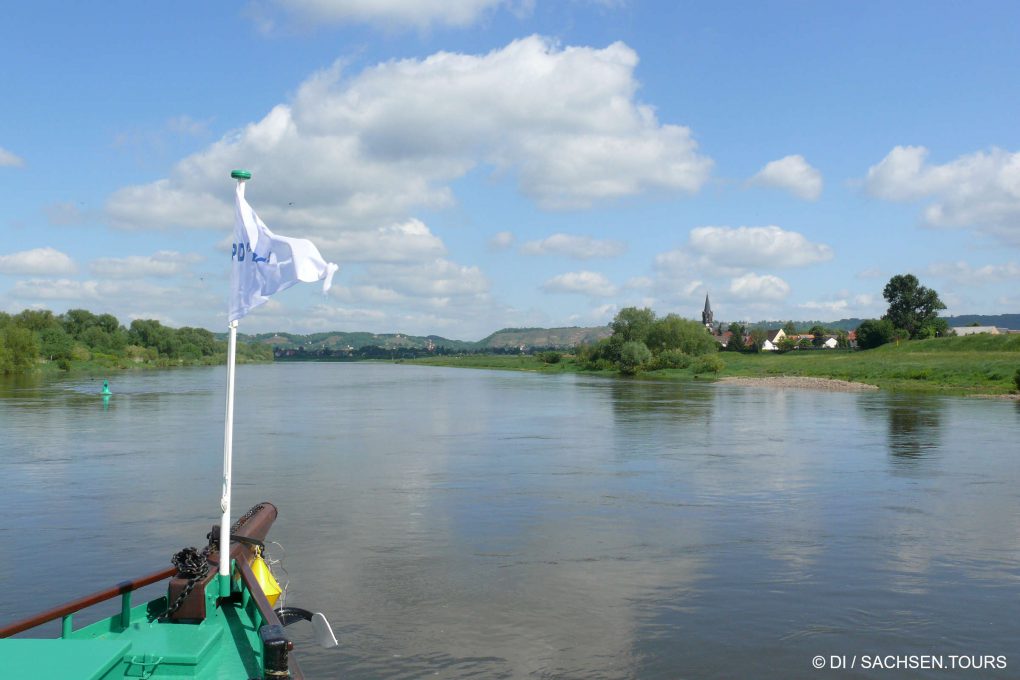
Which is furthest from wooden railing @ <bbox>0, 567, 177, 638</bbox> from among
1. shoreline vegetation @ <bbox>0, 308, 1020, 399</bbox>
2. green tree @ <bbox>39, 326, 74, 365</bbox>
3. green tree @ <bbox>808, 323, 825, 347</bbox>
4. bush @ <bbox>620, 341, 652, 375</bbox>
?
green tree @ <bbox>808, 323, 825, 347</bbox>

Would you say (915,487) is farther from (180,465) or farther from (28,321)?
(28,321)

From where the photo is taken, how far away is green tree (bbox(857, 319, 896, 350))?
13588cm

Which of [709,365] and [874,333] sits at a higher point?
[874,333]

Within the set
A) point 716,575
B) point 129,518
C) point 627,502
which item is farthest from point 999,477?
point 129,518

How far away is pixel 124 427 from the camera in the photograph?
37.3 metres

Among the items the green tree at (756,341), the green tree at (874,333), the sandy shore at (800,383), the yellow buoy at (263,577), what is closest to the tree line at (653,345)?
the sandy shore at (800,383)

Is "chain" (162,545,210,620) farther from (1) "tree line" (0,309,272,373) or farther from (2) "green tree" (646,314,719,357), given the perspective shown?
(2) "green tree" (646,314,719,357)

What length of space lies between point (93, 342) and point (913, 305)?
142328 mm

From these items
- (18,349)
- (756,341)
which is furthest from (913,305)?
(18,349)

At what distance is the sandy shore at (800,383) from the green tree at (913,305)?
6663 centimetres

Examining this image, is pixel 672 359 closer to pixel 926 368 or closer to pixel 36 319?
pixel 926 368

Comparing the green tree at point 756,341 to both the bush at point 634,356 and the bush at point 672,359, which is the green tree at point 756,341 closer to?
the bush at point 672,359

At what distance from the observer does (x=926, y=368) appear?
7475cm

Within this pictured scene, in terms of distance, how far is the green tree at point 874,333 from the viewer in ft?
446
